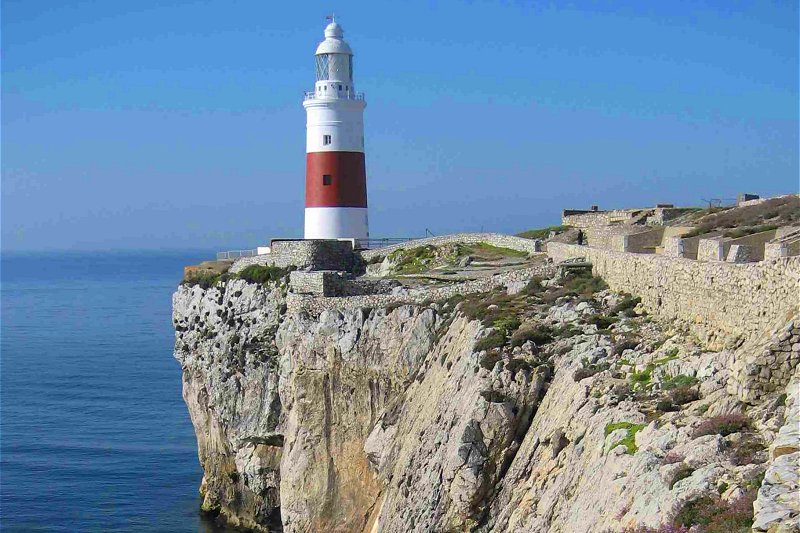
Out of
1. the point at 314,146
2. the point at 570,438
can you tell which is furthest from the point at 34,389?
the point at 570,438

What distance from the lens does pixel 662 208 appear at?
4516cm

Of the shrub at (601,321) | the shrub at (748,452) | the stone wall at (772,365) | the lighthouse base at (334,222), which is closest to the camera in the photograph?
the shrub at (748,452)

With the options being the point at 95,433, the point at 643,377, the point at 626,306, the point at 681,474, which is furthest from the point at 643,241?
the point at 95,433

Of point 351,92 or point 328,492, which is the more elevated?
point 351,92

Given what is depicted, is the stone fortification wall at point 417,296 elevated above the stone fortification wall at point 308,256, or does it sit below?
below

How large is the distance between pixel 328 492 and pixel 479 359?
10754 mm

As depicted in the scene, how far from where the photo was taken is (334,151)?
4728 centimetres

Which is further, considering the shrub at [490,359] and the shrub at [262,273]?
the shrub at [262,273]

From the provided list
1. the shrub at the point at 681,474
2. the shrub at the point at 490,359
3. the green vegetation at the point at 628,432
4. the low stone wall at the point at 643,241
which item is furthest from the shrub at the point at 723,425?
the low stone wall at the point at 643,241

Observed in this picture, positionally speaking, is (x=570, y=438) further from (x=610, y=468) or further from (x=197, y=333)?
(x=197, y=333)

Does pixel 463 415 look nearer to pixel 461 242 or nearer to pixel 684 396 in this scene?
pixel 684 396

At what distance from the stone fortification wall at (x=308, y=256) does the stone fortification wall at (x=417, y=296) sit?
209 inches

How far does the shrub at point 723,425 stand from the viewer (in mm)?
15477

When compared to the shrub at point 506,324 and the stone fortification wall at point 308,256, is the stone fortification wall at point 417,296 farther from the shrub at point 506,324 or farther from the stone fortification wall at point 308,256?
the stone fortification wall at point 308,256
